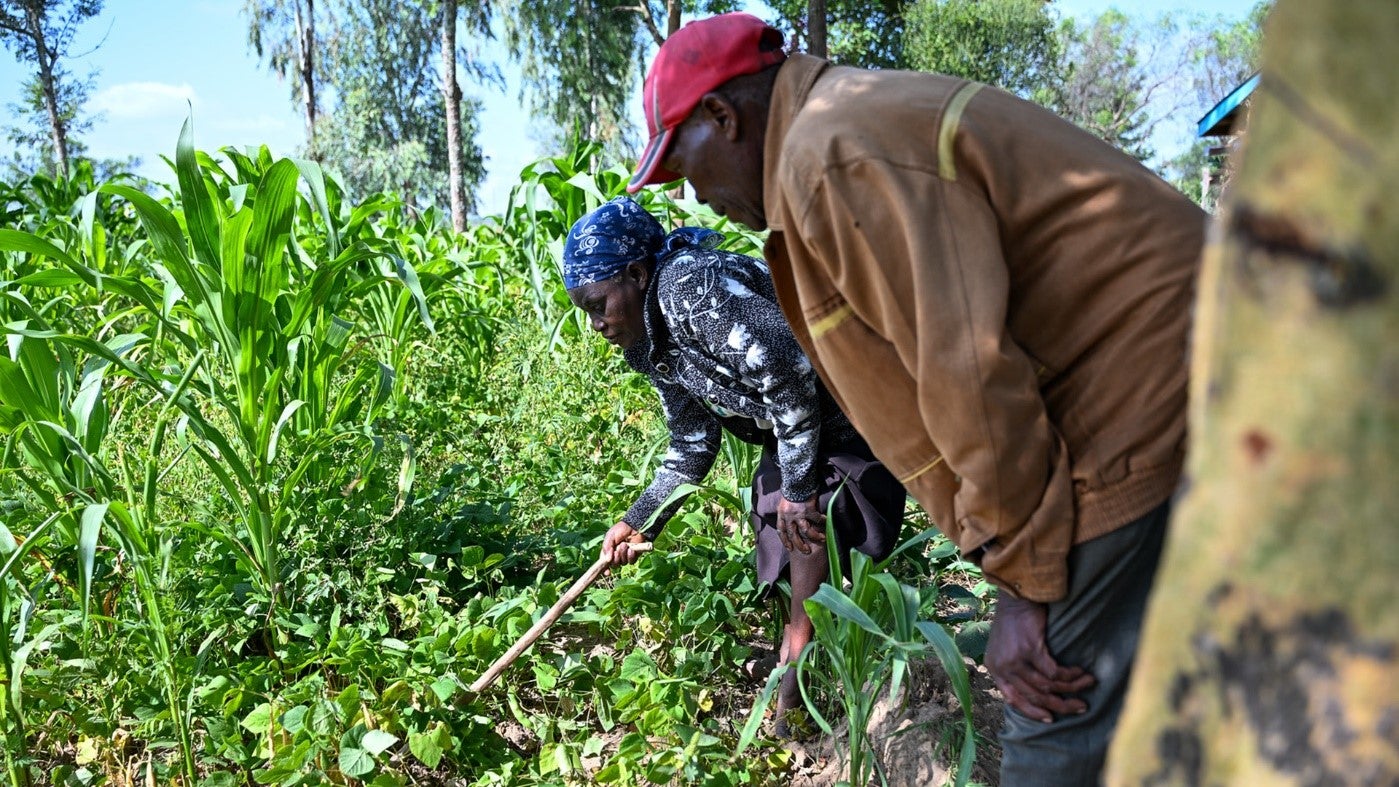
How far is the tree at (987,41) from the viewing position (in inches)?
1171

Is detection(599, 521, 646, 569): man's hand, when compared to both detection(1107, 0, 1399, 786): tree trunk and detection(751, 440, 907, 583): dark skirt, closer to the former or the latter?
detection(751, 440, 907, 583): dark skirt

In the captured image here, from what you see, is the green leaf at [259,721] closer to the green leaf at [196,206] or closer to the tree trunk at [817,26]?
the green leaf at [196,206]

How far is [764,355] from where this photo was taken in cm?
219

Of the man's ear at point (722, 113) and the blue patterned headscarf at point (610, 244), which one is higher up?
the man's ear at point (722, 113)

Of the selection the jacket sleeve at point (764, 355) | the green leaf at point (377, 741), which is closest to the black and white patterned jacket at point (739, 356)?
the jacket sleeve at point (764, 355)

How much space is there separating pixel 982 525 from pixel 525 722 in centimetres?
157

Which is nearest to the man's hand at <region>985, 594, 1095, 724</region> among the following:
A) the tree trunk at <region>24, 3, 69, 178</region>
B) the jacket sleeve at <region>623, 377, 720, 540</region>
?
the jacket sleeve at <region>623, 377, 720, 540</region>

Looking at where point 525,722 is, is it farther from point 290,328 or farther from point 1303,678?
point 1303,678

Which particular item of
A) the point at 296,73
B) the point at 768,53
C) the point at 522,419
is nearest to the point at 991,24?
the point at 296,73

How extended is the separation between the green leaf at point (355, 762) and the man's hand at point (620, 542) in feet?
2.30

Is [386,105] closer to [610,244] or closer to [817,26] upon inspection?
[817,26]

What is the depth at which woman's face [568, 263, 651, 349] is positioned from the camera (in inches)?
96.7

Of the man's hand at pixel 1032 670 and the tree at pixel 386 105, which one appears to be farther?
the tree at pixel 386 105

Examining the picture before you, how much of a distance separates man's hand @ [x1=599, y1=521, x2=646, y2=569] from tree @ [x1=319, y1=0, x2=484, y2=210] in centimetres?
2309
